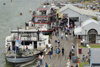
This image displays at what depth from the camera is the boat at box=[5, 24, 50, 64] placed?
113 ft

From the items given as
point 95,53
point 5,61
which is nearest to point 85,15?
point 5,61

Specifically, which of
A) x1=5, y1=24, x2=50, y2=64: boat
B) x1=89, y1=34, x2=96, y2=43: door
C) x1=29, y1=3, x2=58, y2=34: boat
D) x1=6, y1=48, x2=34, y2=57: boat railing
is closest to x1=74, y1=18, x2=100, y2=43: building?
x1=89, y1=34, x2=96, y2=43: door

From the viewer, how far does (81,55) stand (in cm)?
3216

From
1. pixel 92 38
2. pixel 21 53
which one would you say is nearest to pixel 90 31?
pixel 92 38

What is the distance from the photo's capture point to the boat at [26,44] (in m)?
34.6

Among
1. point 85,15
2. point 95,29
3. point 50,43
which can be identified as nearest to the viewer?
point 95,29

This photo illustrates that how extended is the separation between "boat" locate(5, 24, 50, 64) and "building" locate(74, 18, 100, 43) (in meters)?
5.32

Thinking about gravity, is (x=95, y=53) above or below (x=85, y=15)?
below

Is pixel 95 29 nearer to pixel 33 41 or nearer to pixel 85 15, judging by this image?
pixel 33 41

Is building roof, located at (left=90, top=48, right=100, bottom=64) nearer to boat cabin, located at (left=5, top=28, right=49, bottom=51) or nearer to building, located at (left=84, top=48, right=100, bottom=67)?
building, located at (left=84, top=48, right=100, bottom=67)

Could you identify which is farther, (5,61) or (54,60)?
(5,61)

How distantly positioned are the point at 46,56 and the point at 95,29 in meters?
8.15

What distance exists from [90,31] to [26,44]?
9.17m

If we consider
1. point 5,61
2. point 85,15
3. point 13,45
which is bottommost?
point 5,61
